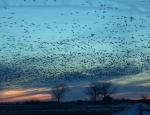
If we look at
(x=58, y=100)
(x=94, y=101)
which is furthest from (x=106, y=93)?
(x=58, y=100)

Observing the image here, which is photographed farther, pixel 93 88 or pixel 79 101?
pixel 93 88

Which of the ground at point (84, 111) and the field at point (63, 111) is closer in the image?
the ground at point (84, 111)

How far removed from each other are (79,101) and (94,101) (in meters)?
34.3

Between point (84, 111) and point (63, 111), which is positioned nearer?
point (84, 111)

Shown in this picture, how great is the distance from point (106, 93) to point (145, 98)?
2016 cm

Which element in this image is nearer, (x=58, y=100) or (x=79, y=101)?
(x=79, y=101)

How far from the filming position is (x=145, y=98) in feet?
615

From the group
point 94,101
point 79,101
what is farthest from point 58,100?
point 79,101

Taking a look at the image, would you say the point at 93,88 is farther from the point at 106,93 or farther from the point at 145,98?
the point at 145,98

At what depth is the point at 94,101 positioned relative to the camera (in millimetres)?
197000

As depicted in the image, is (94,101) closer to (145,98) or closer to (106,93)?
(106,93)

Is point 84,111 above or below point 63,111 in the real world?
below

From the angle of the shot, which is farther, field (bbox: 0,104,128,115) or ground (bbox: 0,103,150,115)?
field (bbox: 0,104,128,115)

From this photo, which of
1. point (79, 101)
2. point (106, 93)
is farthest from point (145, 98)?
point (79, 101)
